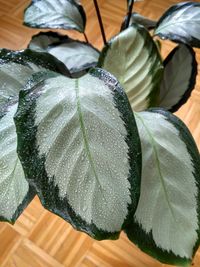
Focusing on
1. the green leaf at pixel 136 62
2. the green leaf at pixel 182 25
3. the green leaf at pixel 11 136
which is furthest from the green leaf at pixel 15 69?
the green leaf at pixel 182 25

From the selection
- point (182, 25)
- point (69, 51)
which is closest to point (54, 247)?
point (69, 51)

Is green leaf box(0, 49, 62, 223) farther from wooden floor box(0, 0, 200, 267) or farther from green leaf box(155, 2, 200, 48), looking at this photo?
wooden floor box(0, 0, 200, 267)

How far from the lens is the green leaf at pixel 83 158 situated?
333 mm

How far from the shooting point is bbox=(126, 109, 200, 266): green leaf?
39cm

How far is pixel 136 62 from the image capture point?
535mm

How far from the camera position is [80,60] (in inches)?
24.4

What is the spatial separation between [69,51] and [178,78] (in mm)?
219

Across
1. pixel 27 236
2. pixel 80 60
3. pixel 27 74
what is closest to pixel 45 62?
pixel 27 74

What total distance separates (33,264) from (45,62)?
0.61 meters

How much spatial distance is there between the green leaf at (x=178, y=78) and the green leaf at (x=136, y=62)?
10 cm

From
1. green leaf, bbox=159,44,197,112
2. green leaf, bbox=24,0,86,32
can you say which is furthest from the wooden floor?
green leaf, bbox=24,0,86,32

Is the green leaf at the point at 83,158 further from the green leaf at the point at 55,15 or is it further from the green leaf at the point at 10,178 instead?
the green leaf at the point at 55,15

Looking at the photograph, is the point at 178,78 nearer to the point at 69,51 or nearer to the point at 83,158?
the point at 69,51

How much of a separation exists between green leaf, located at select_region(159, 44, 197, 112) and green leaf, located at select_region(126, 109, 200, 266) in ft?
0.75
